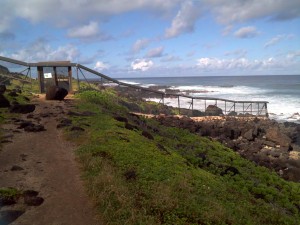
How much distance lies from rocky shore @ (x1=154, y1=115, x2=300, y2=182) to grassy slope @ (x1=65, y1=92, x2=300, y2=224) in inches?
136

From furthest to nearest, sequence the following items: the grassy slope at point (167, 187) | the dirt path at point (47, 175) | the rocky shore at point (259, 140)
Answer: the rocky shore at point (259, 140) → the grassy slope at point (167, 187) → the dirt path at point (47, 175)

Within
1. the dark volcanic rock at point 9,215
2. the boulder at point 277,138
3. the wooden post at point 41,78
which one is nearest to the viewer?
the dark volcanic rock at point 9,215

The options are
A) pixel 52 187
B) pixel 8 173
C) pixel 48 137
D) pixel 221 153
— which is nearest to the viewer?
pixel 52 187

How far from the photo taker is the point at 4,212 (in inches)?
319

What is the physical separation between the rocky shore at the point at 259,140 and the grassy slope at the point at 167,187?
3464 mm

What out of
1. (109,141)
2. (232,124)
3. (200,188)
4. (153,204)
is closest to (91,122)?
(109,141)

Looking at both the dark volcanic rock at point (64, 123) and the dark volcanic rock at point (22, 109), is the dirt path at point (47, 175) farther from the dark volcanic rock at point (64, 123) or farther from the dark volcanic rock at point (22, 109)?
the dark volcanic rock at point (22, 109)

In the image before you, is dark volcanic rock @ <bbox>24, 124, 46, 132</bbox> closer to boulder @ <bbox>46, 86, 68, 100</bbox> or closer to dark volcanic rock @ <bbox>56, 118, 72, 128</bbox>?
dark volcanic rock @ <bbox>56, 118, 72, 128</bbox>

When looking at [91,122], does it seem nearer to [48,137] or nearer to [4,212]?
[48,137]

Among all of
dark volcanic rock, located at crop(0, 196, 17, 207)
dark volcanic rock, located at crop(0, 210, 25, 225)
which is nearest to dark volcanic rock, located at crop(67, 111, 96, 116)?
dark volcanic rock, located at crop(0, 196, 17, 207)

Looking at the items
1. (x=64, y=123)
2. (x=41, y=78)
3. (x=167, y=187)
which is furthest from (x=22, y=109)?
(x=167, y=187)

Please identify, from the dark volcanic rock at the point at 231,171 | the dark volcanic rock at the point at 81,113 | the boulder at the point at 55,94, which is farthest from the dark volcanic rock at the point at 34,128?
the dark volcanic rock at the point at 231,171

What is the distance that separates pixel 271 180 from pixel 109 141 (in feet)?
28.3

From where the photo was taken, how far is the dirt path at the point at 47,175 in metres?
7.97
